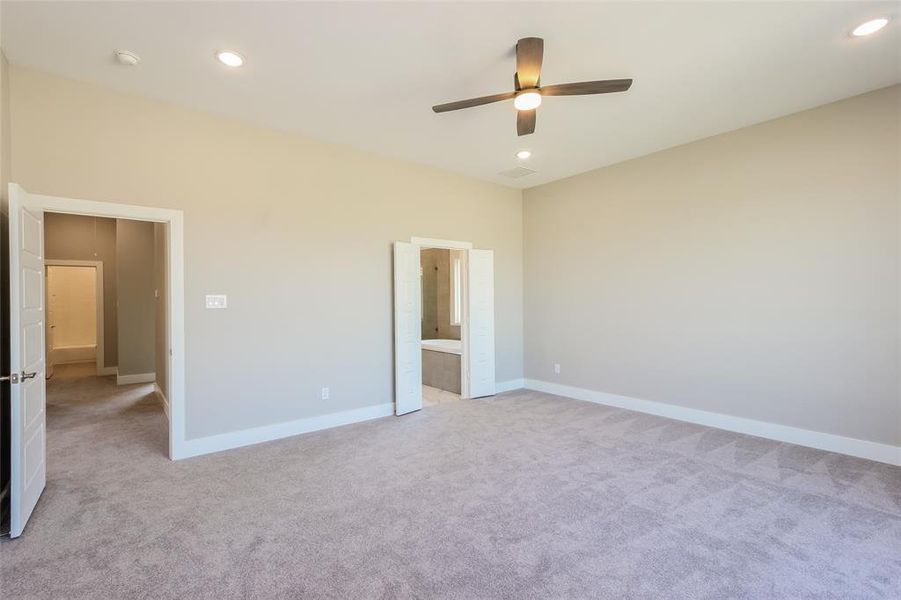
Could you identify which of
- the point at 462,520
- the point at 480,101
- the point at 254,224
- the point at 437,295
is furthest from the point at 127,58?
the point at 437,295

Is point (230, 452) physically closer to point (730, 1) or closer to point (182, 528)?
point (182, 528)

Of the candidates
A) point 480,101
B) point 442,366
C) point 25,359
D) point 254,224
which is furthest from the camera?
point 442,366

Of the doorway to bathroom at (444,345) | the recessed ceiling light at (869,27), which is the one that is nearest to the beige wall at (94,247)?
the doorway to bathroom at (444,345)

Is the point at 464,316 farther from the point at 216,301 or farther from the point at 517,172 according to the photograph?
the point at 216,301

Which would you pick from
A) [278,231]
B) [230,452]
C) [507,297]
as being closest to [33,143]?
[278,231]

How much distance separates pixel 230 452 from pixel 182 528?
1.26 meters

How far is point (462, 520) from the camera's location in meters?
2.56

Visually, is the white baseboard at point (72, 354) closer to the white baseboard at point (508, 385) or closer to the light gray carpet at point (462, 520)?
the light gray carpet at point (462, 520)

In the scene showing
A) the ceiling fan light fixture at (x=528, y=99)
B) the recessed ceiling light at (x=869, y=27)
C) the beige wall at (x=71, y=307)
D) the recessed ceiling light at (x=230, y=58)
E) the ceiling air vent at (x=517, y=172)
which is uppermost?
the recessed ceiling light at (x=869, y=27)

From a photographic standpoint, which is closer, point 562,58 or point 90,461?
point 562,58

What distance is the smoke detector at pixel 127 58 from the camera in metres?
2.79

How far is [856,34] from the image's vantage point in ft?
8.79

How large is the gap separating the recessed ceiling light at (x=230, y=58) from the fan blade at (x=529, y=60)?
6.23 ft

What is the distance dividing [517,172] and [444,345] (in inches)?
111
